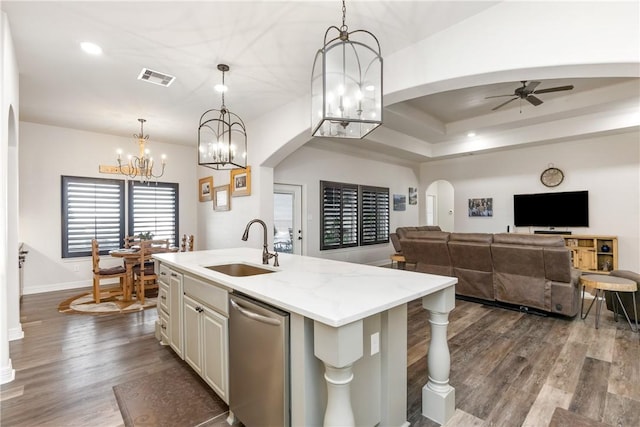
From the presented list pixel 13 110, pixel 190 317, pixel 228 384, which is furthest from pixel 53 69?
pixel 228 384

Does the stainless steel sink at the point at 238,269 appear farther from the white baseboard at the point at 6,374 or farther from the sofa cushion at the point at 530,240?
the sofa cushion at the point at 530,240

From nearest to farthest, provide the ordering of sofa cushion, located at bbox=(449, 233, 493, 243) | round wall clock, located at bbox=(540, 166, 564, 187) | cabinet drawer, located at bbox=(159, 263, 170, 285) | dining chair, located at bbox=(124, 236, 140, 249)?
1. cabinet drawer, located at bbox=(159, 263, 170, 285)
2. sofa cushion, located at bbox=(449, 233, 493, 243)
3. dining chair, located at bbox=(124, 236, 140, 249)
4. round wall clock, located at bbox=(540, 166, 564, 187)

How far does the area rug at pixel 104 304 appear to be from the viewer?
164 inches

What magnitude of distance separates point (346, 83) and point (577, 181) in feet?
22.4

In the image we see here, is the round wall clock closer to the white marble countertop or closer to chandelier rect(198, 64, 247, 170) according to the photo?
the white marble countertop

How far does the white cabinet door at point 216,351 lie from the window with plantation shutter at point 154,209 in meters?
4.49

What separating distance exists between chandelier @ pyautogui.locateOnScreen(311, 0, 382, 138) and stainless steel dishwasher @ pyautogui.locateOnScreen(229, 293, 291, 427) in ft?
3.80

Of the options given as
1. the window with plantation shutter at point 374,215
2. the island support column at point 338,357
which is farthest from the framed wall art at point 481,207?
the island support column at point 338,357

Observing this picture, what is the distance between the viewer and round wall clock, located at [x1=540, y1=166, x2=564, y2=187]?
6520 mm

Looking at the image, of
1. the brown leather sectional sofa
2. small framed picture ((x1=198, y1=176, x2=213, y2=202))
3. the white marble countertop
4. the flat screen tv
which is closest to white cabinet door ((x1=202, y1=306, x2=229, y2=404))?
the white marble countertop

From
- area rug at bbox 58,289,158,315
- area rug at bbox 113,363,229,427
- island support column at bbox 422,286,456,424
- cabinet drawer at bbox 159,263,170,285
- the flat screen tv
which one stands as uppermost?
the flat screen tv

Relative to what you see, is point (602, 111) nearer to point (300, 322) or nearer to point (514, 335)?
point (514, 335)

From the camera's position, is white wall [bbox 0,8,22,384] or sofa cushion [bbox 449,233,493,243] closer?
white wall [bbox 0,8,22,384]

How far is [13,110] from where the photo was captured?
291 cm
